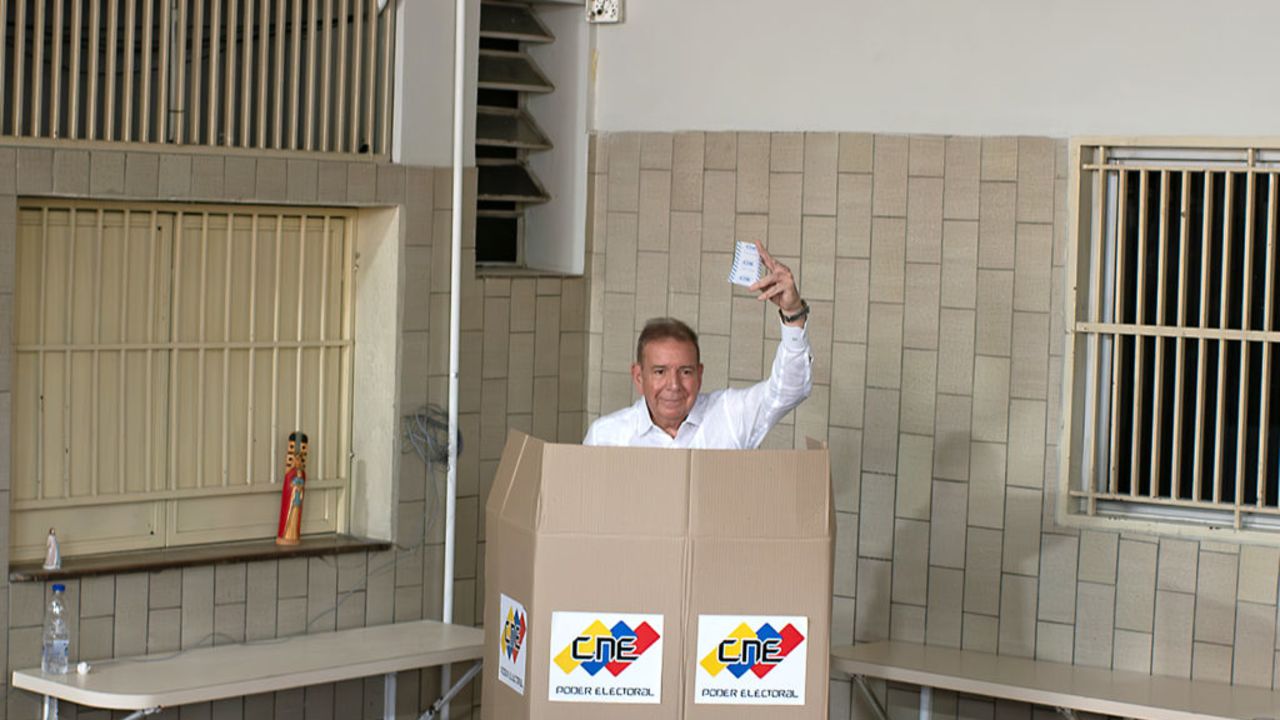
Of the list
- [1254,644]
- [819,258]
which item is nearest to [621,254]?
[819,258]

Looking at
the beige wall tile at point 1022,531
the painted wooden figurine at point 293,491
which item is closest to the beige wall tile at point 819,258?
the beige wall tile at point 1022,531

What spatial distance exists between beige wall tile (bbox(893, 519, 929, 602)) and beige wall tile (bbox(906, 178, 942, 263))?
2.81 ft

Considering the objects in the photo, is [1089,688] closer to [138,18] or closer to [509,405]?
[509,405]

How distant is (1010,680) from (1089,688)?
222mm

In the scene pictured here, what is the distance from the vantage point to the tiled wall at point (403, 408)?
4668 mm

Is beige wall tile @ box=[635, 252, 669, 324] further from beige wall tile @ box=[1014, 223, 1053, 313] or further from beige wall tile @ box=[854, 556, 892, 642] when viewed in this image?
beige wall tile @ box=[1014, 223, 1053, 313]

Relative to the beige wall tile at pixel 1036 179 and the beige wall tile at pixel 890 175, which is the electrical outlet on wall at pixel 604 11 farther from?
the beige wall tile at pixel 1036 179

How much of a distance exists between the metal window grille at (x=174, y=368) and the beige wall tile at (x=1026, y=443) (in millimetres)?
2159

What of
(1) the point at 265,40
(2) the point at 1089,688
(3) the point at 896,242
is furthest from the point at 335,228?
(2) the point at 1089,688

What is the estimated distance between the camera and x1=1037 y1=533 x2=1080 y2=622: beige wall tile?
508 cm

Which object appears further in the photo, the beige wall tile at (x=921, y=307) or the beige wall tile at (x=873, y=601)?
the beige wall tile at (x=873, y=601)

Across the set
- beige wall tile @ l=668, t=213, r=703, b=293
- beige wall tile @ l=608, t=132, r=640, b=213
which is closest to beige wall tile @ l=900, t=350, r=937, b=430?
beige wall tile @ l=668, t=213, r=703, b=293

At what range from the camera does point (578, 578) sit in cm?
336

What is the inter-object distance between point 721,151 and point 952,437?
1265 mm
